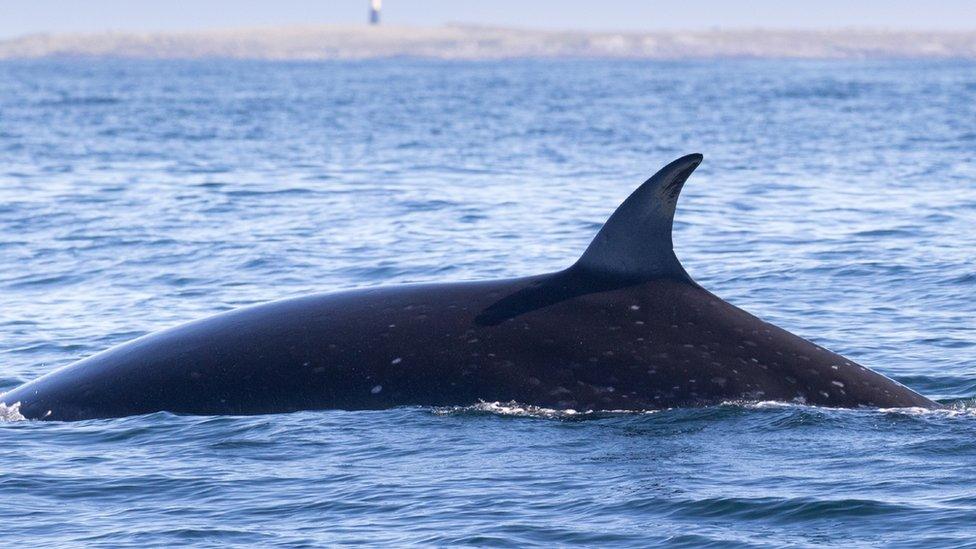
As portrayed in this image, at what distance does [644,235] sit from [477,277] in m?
9.63

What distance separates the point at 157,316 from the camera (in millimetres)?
17625

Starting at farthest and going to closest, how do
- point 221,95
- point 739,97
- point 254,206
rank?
point 221,95
point 739,97
point 254,206

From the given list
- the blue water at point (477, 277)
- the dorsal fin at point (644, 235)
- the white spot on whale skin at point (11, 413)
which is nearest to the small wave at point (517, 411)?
the blue water at point (477, 277)

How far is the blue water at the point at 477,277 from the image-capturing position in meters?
9.16

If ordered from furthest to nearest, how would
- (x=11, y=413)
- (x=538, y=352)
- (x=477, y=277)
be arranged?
(x=477, y=277) < (x=11, y=413) < (x=538, y=352)

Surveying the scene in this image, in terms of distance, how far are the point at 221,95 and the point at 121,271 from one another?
256 ft

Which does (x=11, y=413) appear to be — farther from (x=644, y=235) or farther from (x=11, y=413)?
(x=644, y=235)

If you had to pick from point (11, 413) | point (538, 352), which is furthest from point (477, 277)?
point (538, 352)

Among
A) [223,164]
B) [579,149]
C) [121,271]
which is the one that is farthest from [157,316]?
[579,149]

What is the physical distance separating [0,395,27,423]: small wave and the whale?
70cm

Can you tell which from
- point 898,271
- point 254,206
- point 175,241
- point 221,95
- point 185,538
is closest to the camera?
point 185,538

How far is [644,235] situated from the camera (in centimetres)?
1060

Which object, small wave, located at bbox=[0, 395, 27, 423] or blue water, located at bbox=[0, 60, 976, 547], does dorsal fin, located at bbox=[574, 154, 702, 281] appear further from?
small wave, located at bbox=[0, 395, 27, 423]

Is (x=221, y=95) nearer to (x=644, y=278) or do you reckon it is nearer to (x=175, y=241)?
(x=175, y=241)
